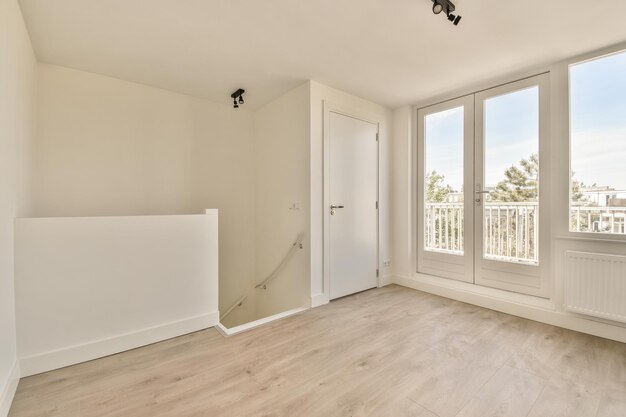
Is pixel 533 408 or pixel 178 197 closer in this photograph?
pixel 533 408

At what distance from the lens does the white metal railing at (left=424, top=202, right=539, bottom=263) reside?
3.07m

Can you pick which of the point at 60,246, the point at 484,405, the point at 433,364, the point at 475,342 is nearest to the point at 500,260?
the point at 475,342

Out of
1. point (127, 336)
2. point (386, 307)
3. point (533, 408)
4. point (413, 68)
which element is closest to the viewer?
point (533, 408)

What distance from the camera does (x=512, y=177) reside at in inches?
124

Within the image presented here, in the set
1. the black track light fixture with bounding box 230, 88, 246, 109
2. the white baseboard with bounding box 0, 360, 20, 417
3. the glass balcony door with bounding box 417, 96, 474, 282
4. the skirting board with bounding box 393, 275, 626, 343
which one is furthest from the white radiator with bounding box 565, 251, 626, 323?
the white baseboard with bounding box 0, 360, 20, 417

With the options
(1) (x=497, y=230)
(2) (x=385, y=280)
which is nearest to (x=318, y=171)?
(2) (x=385, y=280)

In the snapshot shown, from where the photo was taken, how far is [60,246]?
2066 millimetres

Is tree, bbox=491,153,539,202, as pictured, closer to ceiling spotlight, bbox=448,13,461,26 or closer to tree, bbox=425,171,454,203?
tree, bbox=425,171,454,203

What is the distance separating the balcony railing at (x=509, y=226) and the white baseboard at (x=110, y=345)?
301 cm

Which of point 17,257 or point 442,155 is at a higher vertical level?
point 442,155

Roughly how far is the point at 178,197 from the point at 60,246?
5.04ft

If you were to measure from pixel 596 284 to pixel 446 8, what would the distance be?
2624 millimetres

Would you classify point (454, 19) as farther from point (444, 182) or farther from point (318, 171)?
point (444, 182)

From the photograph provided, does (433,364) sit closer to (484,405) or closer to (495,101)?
(484,405)
